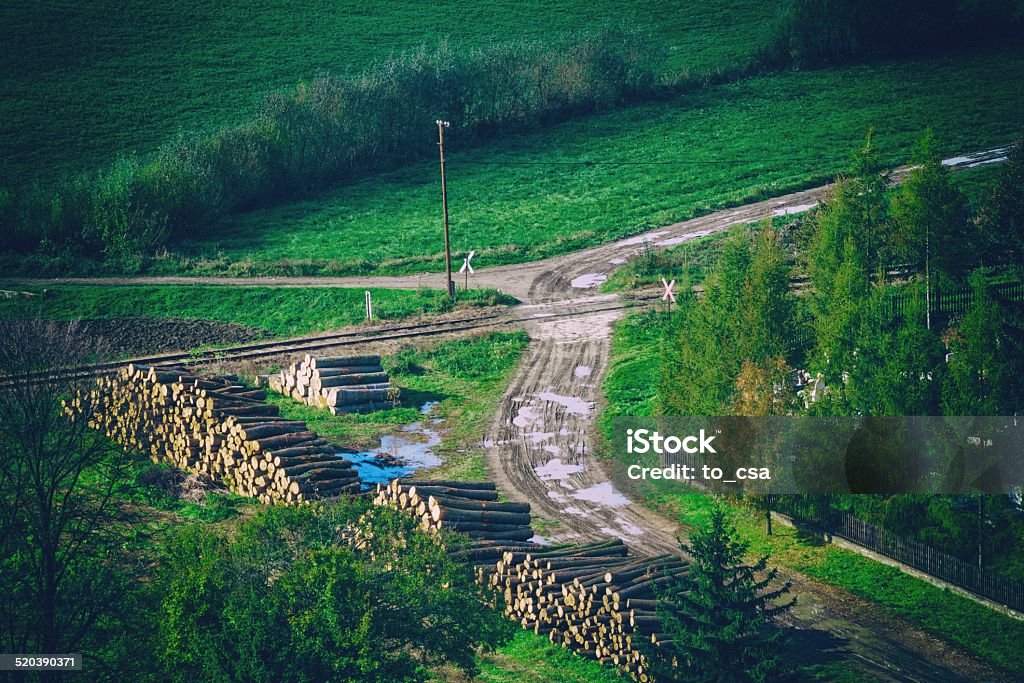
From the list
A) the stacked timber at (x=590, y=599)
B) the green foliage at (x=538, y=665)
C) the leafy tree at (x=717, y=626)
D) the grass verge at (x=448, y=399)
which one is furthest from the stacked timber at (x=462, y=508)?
the leafy tree at (x=717, y=626)

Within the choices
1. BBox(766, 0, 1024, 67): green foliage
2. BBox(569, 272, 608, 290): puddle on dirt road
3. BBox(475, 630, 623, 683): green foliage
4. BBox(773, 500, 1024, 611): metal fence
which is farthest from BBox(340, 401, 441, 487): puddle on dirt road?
BBox(766, 0, 1024, 67): green foliage

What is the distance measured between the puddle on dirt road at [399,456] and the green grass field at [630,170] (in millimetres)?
23906

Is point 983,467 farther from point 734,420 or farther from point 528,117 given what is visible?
point 528,117

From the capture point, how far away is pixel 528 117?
98750 millimetres

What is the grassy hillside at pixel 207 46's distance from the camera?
3767 inches

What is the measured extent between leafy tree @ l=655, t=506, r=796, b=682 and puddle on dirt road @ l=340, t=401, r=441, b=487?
738 inches

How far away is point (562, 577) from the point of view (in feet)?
118

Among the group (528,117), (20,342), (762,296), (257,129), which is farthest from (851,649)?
(528,117)

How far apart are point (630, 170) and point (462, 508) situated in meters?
54.9

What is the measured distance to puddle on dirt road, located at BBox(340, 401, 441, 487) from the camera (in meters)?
48.5

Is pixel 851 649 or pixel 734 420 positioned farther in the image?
pixel 734 420

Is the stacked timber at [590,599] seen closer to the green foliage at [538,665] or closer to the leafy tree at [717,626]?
the green foliage at [538,665]

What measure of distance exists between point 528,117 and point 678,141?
12376 millimetres

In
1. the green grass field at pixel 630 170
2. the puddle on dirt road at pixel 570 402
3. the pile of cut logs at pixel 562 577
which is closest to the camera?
the pile of cut logs at pixel 562 577
